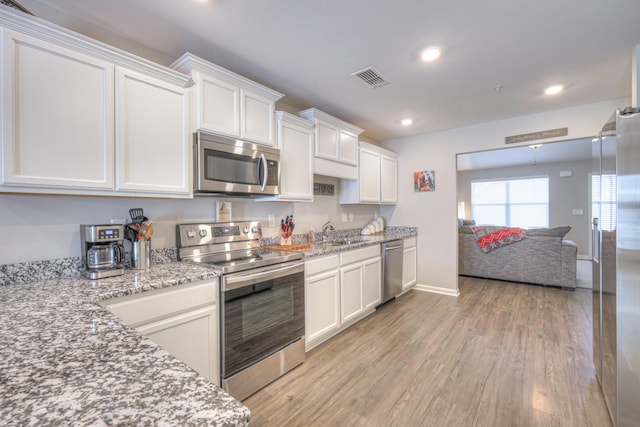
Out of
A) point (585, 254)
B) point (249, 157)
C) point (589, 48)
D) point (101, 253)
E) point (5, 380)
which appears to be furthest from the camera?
point (585, 254)

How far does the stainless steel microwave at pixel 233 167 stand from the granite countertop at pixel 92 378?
3.62ft

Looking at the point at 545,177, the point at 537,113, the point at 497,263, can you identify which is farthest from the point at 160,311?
the point at 545,177

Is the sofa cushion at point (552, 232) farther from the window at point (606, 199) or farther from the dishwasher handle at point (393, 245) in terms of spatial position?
the window at point (606, 199)

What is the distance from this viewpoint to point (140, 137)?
171cm

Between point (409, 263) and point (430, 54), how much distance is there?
114 inches

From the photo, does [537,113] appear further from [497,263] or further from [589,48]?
[497,263]

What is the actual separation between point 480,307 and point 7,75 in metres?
4.54

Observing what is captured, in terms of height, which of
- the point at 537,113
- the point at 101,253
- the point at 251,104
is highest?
the point at 537,113

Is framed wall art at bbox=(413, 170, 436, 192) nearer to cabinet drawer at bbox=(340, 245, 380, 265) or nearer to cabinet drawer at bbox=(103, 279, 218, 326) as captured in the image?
cabinet drawer at bbox=(340, 245, 380, 265)

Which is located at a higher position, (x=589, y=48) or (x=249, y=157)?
(x=589, y=48)

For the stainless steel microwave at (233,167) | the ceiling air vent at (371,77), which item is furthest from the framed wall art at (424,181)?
the stainless steel microwave at (233,167)

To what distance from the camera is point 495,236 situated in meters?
4.87

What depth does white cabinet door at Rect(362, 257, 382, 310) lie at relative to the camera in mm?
3217

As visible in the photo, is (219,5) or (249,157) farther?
(249,157)
